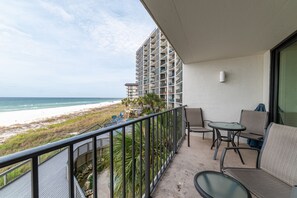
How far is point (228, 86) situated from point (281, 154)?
8.64 ft

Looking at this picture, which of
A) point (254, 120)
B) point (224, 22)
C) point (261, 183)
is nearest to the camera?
point (261, 183)

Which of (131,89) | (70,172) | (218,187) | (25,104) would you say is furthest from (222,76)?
(131,89)

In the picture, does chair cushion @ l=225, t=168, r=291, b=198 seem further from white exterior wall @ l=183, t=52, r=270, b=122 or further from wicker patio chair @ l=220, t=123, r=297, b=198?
white exterior wall @ l=183, t=52, r=270, b=122

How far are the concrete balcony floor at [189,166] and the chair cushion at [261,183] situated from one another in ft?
1.90

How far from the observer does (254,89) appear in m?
3.59

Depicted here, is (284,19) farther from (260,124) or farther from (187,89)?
(187,89)

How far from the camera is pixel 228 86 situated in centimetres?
388

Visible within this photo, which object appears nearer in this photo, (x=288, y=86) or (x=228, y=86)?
(x=288, y=86)

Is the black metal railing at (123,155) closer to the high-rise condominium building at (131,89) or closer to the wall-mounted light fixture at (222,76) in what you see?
the wall-mounted light fixture at (222,76)

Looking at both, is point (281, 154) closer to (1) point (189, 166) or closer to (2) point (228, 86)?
(1) point (189, 166)

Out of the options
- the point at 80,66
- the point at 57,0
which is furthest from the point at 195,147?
the point at 80,66

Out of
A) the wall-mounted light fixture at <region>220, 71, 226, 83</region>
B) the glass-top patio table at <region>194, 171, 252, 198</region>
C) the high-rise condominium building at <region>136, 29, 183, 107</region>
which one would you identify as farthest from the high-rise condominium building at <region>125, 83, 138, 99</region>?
the glass-top patio table at <region>194, 171, 252, 198</region>

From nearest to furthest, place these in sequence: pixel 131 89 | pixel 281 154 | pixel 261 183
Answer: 1. pixel 261 183
2. pixel 281 154
3. pixel 131 89

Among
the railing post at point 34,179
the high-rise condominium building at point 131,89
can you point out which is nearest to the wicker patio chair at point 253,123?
the railing post at point 34,179
